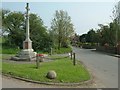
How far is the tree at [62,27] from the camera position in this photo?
222 feet

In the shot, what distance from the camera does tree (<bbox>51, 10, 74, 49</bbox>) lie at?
222ft

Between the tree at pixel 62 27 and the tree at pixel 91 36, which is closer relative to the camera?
the tree at pixel 62 27

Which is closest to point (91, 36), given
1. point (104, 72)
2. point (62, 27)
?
point (62, 27)

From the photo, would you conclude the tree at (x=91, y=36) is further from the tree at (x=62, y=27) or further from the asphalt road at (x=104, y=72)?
the asphalt road at (x=104, y=72)

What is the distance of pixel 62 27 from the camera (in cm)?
6788

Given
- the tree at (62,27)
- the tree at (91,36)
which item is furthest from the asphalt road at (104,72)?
the tree at (91,36)

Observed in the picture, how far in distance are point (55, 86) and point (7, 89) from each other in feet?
8.00

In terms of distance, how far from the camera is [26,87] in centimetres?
1162

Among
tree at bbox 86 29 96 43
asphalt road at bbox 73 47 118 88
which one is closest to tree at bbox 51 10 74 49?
tree at bbox 86 29 96 43

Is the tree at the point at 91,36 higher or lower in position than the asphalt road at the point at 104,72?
higher

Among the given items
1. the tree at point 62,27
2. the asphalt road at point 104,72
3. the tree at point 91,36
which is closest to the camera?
the asphalt road at point 104,72

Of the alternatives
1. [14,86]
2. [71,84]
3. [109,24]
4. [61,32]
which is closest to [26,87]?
[14,86]

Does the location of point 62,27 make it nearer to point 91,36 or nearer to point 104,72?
point 91,36

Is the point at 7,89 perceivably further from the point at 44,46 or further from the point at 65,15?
the point at 65,15
